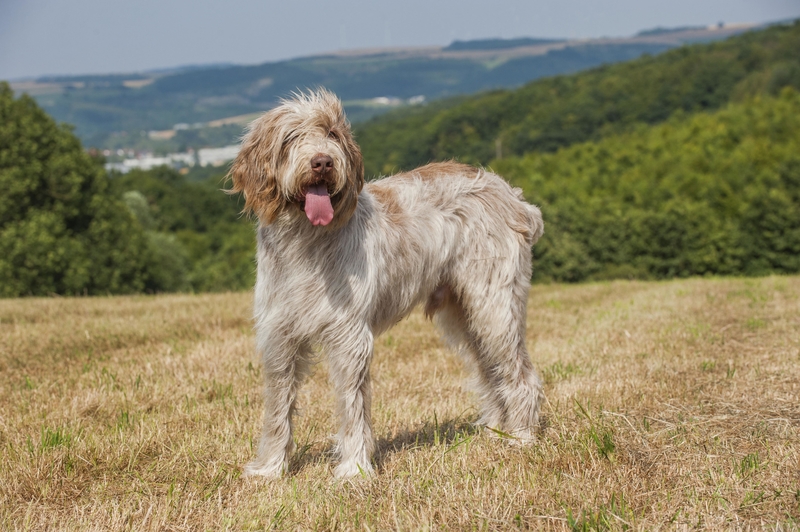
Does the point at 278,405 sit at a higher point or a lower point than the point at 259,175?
lower

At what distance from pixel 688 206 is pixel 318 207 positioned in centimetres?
6211

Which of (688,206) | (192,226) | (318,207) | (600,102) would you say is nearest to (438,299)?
(318,207)

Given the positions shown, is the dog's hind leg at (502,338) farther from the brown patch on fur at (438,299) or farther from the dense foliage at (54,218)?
the dense foliage at (54,218)

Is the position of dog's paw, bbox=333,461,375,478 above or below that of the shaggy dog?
below

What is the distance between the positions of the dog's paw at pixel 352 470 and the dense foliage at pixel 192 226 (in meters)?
48.7

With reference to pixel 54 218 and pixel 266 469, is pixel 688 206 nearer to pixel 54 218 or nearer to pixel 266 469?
pixel 54 218

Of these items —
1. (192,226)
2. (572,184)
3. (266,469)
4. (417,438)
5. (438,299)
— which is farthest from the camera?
(192,226)

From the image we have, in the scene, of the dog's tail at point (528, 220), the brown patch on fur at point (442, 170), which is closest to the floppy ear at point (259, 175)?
the brown patch on fur at point (442, 170)

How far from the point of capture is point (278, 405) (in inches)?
188

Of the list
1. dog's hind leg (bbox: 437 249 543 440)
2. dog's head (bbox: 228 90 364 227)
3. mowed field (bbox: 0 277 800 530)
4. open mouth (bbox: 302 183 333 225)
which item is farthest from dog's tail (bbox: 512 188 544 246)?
open mouth (bbox: 302 183 333 225)

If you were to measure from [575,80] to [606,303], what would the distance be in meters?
157

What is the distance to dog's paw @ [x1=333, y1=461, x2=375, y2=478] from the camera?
4520 mm

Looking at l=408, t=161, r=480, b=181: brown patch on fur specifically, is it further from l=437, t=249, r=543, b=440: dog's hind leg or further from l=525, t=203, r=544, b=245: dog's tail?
l=437, t=249, r=543, b=440: dog's hind leg

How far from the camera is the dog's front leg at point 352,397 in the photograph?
4.55 meters
